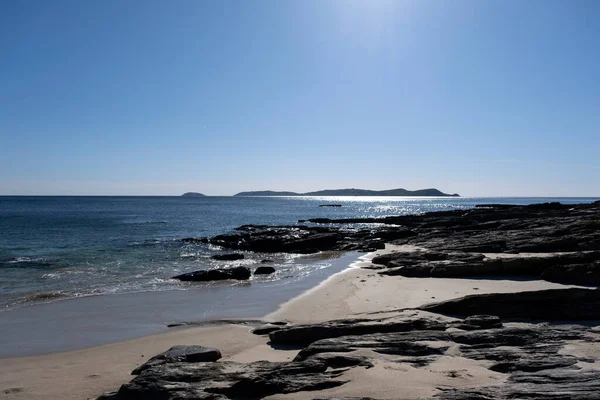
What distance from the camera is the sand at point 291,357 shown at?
6.89 metres

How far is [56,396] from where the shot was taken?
25.8ft

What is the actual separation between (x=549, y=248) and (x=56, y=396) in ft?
75.0

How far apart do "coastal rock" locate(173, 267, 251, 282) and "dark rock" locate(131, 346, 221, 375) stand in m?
13.1

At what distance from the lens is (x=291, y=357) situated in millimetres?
9281

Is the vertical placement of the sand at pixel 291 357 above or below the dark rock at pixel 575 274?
below

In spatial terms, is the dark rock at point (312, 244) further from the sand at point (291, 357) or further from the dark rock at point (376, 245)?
the sand at point (291, 357)

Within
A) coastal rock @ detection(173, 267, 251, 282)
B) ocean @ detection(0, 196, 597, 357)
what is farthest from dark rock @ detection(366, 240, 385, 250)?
coastal rock @ detection(173, 267, 251, 282)

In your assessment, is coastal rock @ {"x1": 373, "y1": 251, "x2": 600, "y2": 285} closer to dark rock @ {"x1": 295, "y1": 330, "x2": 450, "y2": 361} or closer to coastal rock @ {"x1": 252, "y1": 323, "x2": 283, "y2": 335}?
dark rock @ {"x1": 295, "y1": 330, "x2": 450, "y2": 361}

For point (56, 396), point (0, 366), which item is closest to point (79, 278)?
point (0, 366)

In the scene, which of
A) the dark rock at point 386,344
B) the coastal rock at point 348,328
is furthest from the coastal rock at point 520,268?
the dark rock at point 386,344

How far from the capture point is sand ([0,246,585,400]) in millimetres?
6895

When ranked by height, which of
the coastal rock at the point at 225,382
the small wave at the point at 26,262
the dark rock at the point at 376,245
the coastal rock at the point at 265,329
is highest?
the coastal rock at the point at 225,382

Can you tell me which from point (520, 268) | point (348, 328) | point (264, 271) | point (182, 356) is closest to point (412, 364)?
point (348, 328)

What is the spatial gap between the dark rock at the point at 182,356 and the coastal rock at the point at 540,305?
639 cm
